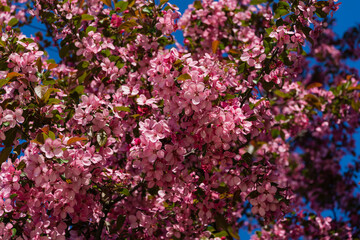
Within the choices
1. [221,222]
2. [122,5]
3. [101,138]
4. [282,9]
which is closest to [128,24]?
[122,5]

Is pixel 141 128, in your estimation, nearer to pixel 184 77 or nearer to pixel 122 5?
pixel 184 77

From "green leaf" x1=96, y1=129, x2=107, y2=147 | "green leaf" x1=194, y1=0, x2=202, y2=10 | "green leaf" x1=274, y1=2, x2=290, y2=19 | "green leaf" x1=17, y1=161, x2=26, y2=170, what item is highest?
"green leaf" x1=194, y1=0, x2=202, y2=10

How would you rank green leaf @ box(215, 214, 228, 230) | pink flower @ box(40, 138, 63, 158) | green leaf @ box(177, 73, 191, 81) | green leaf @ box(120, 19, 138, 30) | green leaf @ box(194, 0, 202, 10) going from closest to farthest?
pink flower @ box(40, 138, 63, 158) → green leaf @ box(177, 73, 191, 81) → green leaf @ box(215, 214, 228, 230) → green leaf @ box(120, 19, 138, 30) → green leaf @ box(194, 0, 202, 10)

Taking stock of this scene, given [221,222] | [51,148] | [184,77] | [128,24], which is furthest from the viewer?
[128,24]

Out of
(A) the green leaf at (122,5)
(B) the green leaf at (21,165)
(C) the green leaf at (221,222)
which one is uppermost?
(A) the green leaf at (122,5)

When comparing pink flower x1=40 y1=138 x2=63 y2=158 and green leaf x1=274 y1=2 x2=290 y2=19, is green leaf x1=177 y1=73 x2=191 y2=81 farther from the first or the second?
green leaf x1=274 y1=2 x2=290 y2=19

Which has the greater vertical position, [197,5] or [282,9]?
[197,5]

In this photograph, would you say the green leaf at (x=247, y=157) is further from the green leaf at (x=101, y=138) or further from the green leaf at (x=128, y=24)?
the green leaf at (x=128, y=24)

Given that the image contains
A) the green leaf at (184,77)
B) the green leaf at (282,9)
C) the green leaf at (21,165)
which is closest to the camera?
the green leaf at (184,77)

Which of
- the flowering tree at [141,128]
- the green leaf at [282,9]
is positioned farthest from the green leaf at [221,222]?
the green leaf at [282,9]

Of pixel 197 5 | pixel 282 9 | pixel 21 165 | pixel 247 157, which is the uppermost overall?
pixel 197 5

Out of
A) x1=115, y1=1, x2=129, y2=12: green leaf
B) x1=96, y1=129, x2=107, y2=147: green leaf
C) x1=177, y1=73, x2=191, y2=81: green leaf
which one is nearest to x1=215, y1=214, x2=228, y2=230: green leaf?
x1=96, y1=129, x2=107, y2=147: green leaf

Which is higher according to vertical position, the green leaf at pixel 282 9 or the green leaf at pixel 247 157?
the green leaf at pixel 282 9

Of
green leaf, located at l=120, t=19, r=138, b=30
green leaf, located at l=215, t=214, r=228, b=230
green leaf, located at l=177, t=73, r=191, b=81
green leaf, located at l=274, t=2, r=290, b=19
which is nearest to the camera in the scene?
green leaf, located at l=177, t=73, r=191, b=81
